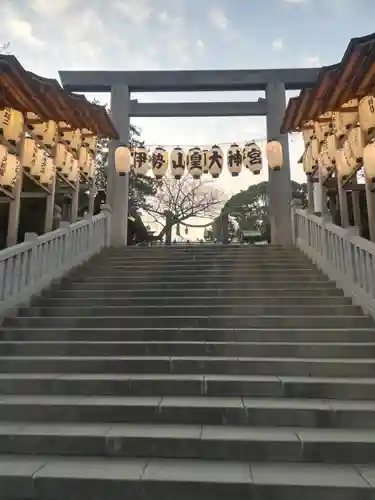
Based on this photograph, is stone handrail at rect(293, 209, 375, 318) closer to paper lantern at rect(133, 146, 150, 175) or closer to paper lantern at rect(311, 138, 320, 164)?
paper lantern at rect(311, 138, 320, 164)

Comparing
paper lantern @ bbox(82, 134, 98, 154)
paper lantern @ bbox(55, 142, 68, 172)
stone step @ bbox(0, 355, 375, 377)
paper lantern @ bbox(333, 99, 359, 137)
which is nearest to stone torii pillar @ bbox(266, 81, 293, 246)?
paper lantern @ bbox(333, 99, 359, 137)

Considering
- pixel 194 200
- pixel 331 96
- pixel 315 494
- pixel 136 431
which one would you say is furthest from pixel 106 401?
pixel 194 200

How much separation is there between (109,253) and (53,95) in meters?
4.10

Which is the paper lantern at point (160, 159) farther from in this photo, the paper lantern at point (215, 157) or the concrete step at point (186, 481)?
the concrete step at point (186, 481)

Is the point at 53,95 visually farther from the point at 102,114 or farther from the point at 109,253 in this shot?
the point at 109,253

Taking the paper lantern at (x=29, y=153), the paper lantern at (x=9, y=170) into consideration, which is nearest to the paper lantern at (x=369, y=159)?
the paper lantern at (x=9, y=170)

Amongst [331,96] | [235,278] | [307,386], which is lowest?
[307,386]

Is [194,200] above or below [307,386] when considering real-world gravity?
above

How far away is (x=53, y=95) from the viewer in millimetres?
7902

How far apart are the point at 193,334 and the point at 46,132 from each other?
20.7 ft

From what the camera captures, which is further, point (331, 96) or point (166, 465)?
point (331, 96)

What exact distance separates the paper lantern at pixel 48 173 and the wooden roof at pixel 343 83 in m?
6.22

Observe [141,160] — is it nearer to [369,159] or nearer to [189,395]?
[369,159]

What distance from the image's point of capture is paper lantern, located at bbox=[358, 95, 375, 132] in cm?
649
